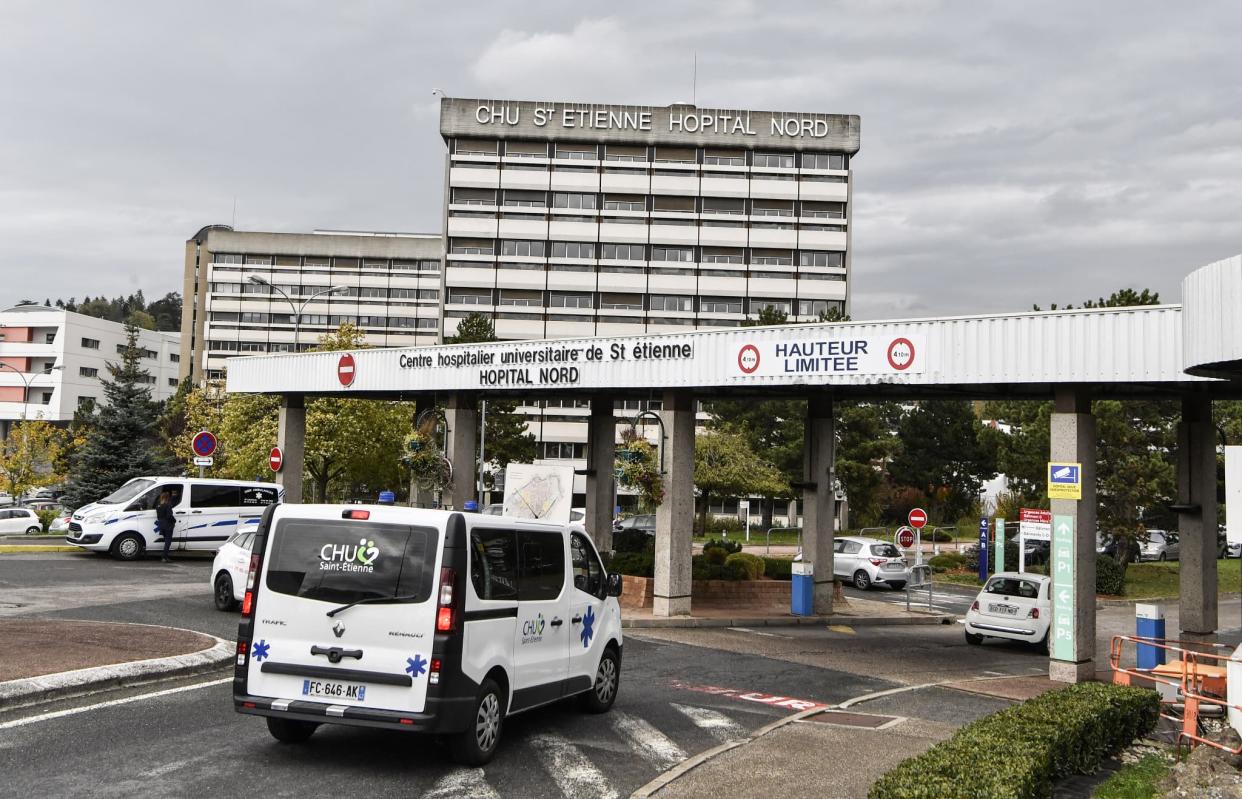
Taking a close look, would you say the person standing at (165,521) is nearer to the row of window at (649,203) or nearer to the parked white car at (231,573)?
the parked white car at (231,573)

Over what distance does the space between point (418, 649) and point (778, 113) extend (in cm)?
7779

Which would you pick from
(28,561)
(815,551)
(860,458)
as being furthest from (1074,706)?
(860,458)

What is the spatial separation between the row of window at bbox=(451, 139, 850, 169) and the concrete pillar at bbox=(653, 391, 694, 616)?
6356 cm

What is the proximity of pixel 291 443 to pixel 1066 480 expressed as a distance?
63.7 ft

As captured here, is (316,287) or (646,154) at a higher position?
(646,154)

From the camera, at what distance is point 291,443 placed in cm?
2797

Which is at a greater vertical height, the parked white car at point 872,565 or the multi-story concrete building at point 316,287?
the multi-story concrete building at point 316,287

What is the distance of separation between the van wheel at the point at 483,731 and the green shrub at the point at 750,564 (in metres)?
15.3

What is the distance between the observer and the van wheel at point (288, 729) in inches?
359

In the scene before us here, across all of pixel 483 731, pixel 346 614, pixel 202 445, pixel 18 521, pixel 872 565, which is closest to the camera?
pixel 346 614

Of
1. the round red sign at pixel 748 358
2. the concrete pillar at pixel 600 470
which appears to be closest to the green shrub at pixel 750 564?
the concrete pillar at pixel 600 470

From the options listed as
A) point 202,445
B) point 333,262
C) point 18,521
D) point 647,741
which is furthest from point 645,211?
point 647,741

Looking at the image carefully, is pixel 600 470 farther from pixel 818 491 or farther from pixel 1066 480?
pixel 1066 480

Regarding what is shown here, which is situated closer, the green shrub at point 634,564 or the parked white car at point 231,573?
the parked white car at point 231,573
